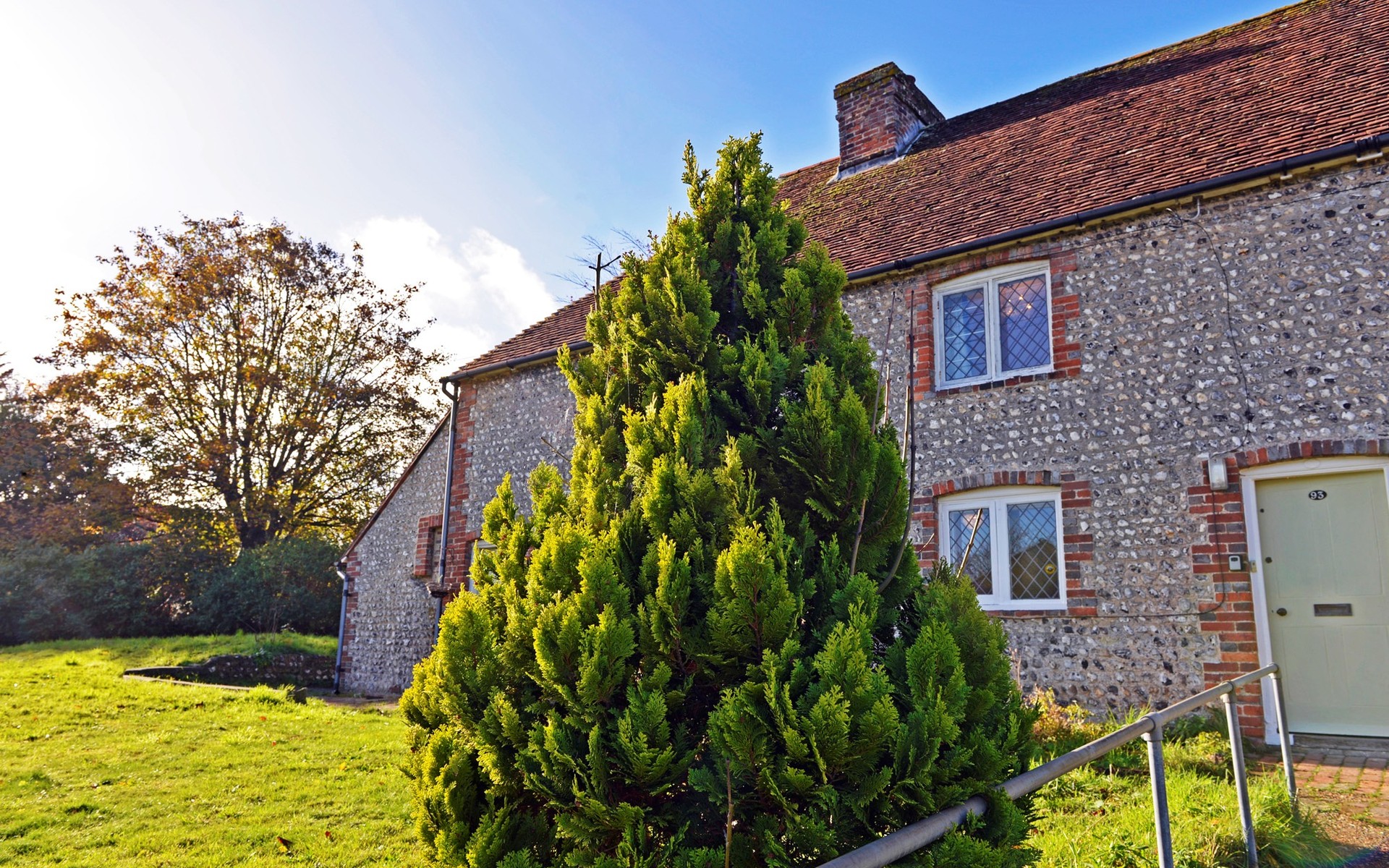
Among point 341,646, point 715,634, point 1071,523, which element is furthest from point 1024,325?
point 341,646

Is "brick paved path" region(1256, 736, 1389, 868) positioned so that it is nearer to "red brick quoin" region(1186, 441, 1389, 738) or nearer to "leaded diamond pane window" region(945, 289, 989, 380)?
"red brick quoin" region(1186, 441, 1389, 738)

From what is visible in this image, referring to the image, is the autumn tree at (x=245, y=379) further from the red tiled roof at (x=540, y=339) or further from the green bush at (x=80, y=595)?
the red tiled roof at (x=540, y=339)

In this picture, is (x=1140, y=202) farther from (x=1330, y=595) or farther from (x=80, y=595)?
(x=80, y=595)

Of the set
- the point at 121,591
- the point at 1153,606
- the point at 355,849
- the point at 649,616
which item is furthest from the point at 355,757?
the point at 121,591

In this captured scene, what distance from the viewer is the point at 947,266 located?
9820 mm

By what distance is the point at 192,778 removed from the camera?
7.14m

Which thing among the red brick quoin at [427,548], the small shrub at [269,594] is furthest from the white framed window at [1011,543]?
the small shrub at [269,594]

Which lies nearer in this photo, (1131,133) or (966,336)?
(966,336)

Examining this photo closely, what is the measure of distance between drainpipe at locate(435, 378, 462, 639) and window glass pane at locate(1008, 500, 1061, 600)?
32.7ft

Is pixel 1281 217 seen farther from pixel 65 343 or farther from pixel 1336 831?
pixel 65 343

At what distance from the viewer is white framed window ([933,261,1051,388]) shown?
30.4ft

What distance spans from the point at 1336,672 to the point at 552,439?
32.4 feet

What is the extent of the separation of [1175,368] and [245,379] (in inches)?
994

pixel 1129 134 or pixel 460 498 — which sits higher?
pixel 1129 134
